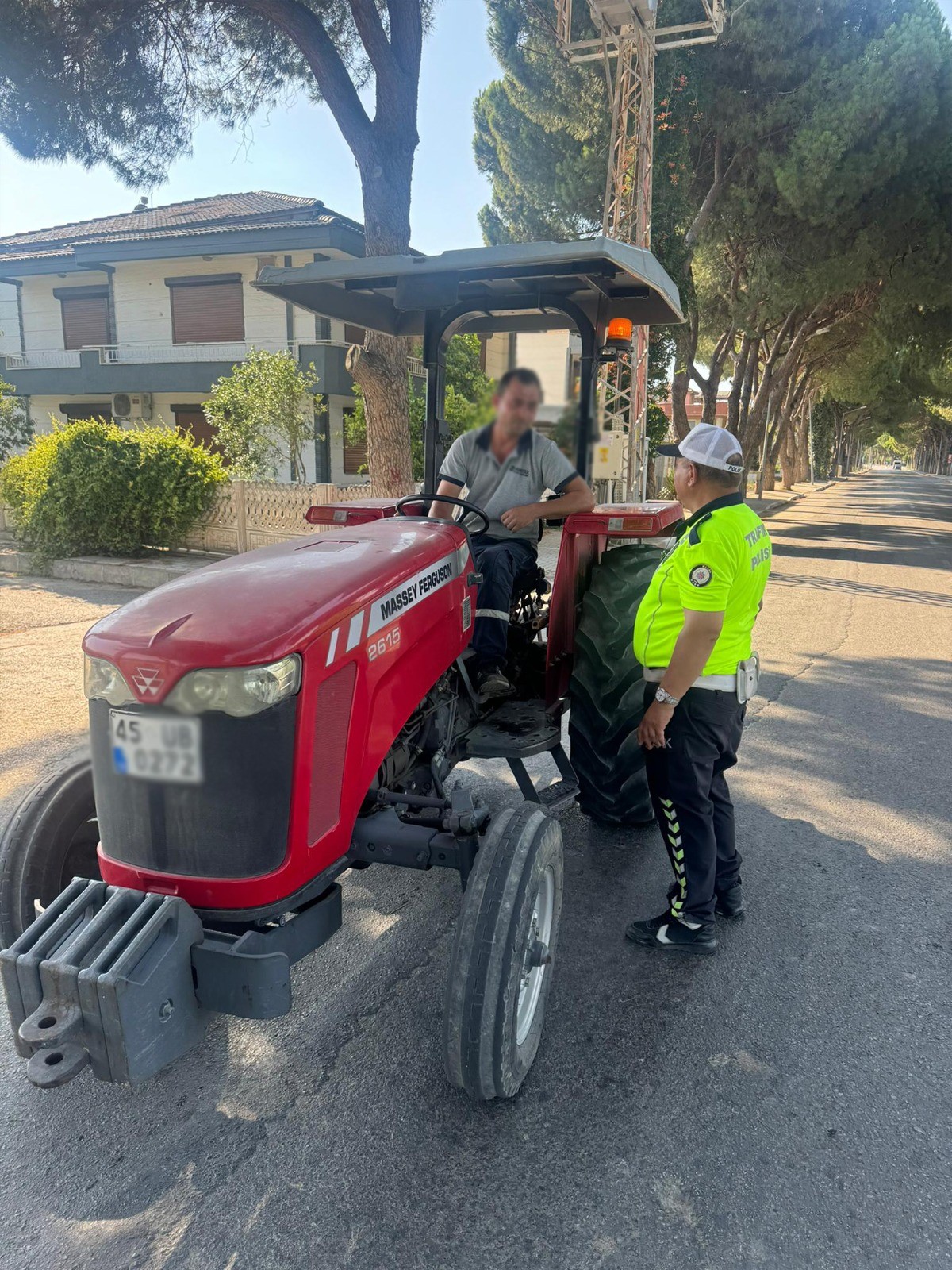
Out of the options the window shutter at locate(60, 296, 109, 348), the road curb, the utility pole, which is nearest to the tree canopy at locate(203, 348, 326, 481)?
the utility pole

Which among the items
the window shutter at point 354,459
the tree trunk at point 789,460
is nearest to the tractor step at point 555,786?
the window shutter at point 354,459

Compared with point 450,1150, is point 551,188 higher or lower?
higher

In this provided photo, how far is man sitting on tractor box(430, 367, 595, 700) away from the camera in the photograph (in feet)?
10.9

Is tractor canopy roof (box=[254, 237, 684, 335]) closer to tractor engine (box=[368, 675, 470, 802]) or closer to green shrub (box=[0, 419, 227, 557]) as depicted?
tractor engine (box=[368, 675, 470, 802])

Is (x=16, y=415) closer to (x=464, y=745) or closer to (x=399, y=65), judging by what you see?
(x=399, y=65)

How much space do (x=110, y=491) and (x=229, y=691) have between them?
9.50 meters

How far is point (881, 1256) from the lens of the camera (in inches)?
75.8

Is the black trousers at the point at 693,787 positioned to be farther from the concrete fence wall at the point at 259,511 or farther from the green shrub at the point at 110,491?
the green shrub at the point at 110,491

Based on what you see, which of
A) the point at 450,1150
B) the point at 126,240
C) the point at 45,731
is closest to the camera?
the point at 450,1150

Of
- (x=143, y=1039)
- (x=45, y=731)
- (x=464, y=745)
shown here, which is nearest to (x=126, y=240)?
(x=45, y=731)

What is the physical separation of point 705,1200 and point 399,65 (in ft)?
34.3

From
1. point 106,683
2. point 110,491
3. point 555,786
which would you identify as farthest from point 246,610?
point 110,491

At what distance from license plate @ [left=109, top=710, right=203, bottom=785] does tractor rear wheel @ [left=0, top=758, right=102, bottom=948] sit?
0.61 m

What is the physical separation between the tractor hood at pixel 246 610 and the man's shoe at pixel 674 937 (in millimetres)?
1555
